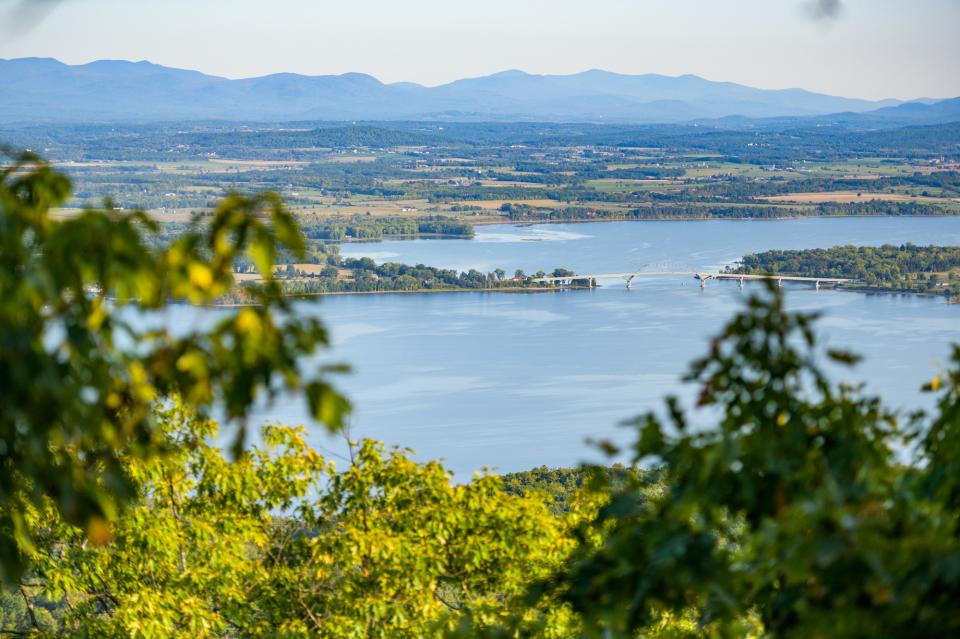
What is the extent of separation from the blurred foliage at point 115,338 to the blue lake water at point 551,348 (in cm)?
1162

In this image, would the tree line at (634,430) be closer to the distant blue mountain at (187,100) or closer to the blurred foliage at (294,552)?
the blurred foliage at (294,552)

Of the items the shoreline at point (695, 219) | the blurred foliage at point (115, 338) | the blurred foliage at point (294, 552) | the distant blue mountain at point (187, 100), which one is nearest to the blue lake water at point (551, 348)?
the blurred foliage at point (294, 552)

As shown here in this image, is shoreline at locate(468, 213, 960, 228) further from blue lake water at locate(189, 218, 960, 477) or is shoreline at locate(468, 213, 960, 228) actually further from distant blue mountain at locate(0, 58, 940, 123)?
distant blue mountain at locate(0, 58, 940, 123)

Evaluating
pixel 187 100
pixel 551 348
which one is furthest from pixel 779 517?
pixel 187 100

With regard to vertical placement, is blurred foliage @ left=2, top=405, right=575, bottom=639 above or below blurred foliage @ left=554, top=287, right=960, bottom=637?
below

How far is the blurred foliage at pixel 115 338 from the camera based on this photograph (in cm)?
133

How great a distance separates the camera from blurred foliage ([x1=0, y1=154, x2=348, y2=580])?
1328mm

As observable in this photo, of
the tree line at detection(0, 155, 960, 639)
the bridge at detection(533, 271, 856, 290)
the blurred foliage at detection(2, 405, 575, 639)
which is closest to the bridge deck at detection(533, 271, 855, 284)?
the bridge at detection(533, 271, 856, 290)

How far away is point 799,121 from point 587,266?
122657 millimetres

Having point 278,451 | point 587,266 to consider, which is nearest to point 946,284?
point 587,266

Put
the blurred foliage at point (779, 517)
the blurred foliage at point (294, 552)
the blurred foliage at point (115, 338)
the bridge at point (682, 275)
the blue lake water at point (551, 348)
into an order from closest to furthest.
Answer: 1. the blurred foliage at point (115, 338)
2. the blurred foliage at point (779, 517)
3. the blurred foliage at point (294, 552)
4. the blue lake water at point (551, 348)
5. the bridge at point (682, 275)

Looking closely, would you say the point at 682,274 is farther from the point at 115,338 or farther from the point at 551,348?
the point at 115,338

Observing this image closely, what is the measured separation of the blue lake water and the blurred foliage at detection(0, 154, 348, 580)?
38.1 ft

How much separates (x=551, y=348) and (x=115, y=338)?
25282 mm
